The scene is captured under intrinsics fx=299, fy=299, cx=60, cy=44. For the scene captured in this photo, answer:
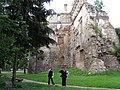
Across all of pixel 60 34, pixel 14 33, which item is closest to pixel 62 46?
pixel 60 34

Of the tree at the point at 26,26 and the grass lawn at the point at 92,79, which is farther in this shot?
the grass lawn at the point at 92,79

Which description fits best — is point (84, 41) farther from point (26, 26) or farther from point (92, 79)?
point (26, 26)

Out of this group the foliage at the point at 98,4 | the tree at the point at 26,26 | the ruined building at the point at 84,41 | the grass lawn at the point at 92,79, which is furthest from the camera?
the foliage at the point at 98,4

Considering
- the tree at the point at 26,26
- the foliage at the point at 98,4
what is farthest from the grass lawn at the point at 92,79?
the foliage at the point at 98,4

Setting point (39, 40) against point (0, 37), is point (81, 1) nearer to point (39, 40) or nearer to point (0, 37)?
point (39, 40)

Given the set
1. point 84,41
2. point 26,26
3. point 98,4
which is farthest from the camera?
point 98,4

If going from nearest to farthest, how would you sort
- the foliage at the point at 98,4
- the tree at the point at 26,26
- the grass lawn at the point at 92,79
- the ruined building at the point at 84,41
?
the tree at the point at 26,26 < the grass lawn at the point at 92,79 < the ruined building at the point at 84,41 < the foliage at the point at 98,4

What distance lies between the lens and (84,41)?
1465 inches

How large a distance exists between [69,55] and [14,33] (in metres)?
28.7

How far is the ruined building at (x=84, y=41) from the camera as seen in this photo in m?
33.9

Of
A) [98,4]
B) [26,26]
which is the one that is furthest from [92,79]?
[98,4]

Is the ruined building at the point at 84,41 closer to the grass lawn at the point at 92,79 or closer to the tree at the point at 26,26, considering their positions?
the grass lawn at the point at 92,79

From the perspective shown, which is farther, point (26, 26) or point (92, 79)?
point (92, 79)

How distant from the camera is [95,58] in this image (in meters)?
33.4
